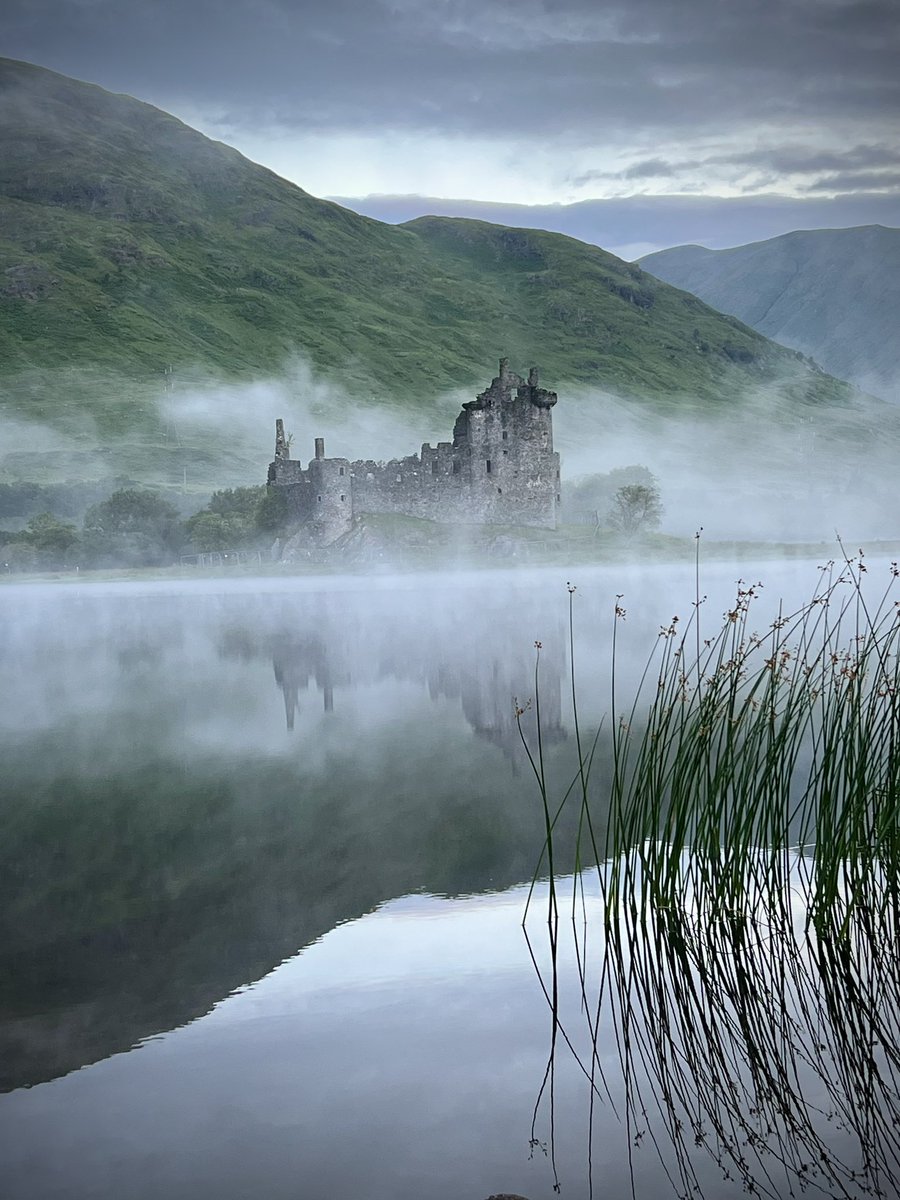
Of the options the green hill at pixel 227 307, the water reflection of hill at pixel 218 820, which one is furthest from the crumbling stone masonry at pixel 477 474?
the green hill at pixel 227 307

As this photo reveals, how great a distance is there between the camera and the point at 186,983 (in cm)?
472

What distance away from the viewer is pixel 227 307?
153 m

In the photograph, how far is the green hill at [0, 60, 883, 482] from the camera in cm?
12131

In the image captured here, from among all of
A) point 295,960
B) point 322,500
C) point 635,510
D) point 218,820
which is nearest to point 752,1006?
point 295,960

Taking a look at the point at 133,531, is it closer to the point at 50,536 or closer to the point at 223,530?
the point at 50,536

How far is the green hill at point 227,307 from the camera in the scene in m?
121

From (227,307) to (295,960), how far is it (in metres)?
155

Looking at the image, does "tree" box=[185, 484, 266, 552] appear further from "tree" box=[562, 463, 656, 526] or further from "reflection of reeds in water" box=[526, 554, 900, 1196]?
"reflection of reeds in water" box=[526, 554, 900, 1196]

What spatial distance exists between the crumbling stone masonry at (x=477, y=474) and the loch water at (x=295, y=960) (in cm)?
3859

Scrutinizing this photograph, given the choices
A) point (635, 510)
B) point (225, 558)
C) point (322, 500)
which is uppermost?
point (322, 500)

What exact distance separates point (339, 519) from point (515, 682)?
37199 mm

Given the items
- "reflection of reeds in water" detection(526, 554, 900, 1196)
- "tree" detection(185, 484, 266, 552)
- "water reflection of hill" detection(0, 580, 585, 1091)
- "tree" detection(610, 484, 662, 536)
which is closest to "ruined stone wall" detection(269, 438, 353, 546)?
"tree" detection(185, 484, 266, 552)

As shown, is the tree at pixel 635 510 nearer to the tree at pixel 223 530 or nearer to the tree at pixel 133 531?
the tree at pixel 223 530

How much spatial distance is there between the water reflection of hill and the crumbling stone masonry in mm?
34613
